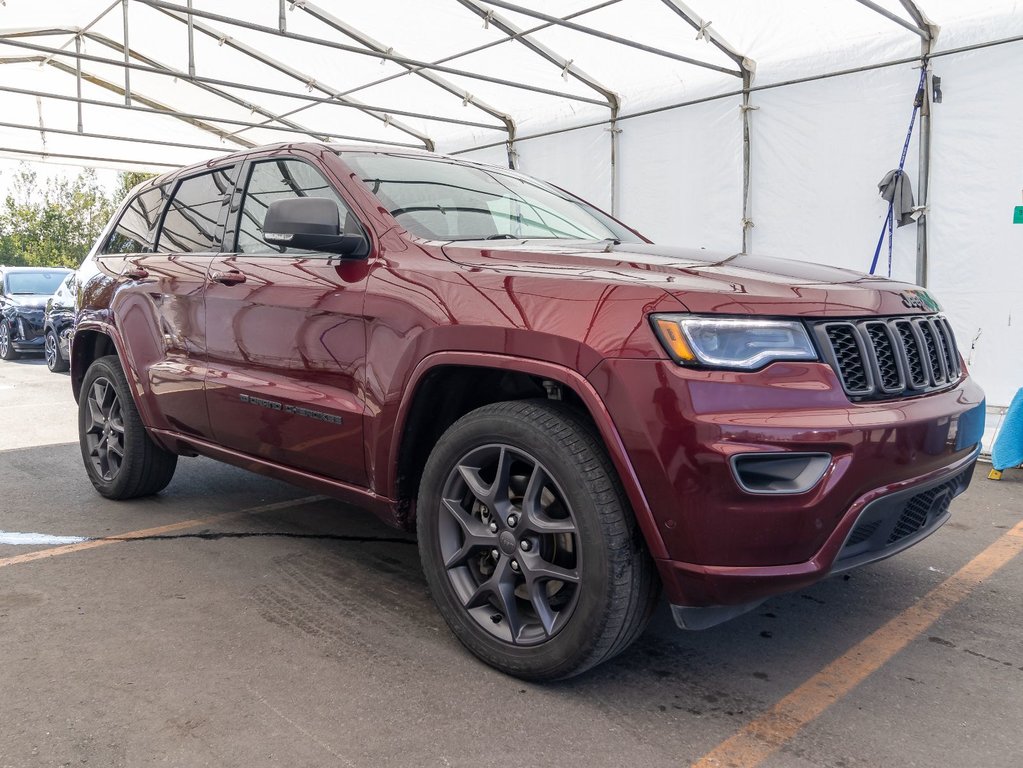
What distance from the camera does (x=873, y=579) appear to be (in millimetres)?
3488

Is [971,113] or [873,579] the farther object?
[971,113]

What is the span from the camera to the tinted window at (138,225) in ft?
14.5

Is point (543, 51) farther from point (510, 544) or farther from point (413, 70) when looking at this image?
point (510, 544)

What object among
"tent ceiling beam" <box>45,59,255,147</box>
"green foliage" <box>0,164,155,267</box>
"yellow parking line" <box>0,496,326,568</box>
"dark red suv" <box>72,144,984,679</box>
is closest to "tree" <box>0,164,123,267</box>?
"green foliage" <box>0,164,155,267</box>

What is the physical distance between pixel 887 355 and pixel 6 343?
1451cm

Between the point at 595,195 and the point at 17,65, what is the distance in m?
9.48

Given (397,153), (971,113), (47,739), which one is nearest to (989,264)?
(971,113)

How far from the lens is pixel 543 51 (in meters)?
10.8

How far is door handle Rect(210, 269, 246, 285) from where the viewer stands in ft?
11.6

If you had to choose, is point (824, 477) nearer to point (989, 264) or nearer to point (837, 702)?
point (837, 702)

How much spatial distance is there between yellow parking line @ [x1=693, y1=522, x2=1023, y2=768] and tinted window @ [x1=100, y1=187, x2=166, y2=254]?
141 inches

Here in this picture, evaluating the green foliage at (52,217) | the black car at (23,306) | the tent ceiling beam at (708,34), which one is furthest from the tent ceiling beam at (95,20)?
the green foliage at (52,217)

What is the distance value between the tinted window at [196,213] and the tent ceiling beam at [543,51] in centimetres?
677

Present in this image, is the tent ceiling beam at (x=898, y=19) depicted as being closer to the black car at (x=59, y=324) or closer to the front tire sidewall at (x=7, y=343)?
the black car at (x=59, y=324)
